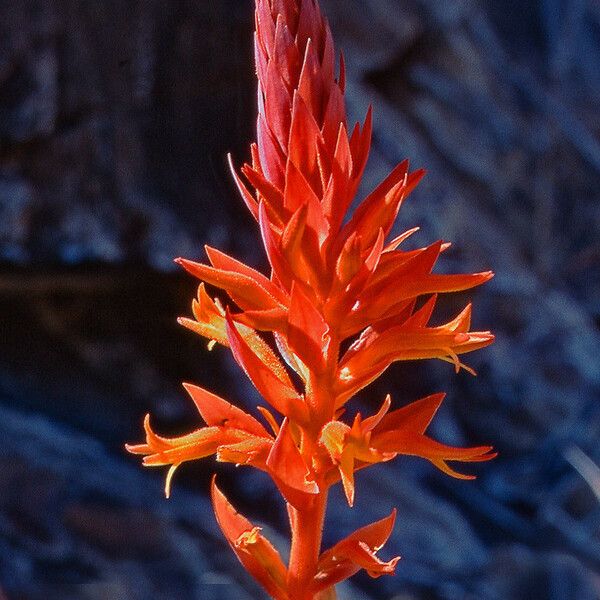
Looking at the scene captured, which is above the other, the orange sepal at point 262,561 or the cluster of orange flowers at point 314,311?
the cluster of orange flowers at point 314,311

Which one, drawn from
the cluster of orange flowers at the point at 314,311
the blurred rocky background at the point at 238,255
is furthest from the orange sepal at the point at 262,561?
the blurred rocky background at the point at 238,255

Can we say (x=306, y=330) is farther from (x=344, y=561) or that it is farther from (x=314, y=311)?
(x=344, y=561)

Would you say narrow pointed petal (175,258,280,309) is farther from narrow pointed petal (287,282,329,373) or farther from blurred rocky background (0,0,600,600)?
blurred rocky background (0,0,600,600)

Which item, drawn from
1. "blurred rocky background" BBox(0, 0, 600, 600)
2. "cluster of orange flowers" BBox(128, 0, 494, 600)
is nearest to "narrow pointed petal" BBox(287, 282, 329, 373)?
"cluster of orange flowers" BBox(128, 0, 494, 600)

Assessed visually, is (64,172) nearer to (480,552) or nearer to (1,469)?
(1,469)

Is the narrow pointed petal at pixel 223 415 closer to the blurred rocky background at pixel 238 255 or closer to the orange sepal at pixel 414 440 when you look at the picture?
the orange sepal at pixel 414 440
